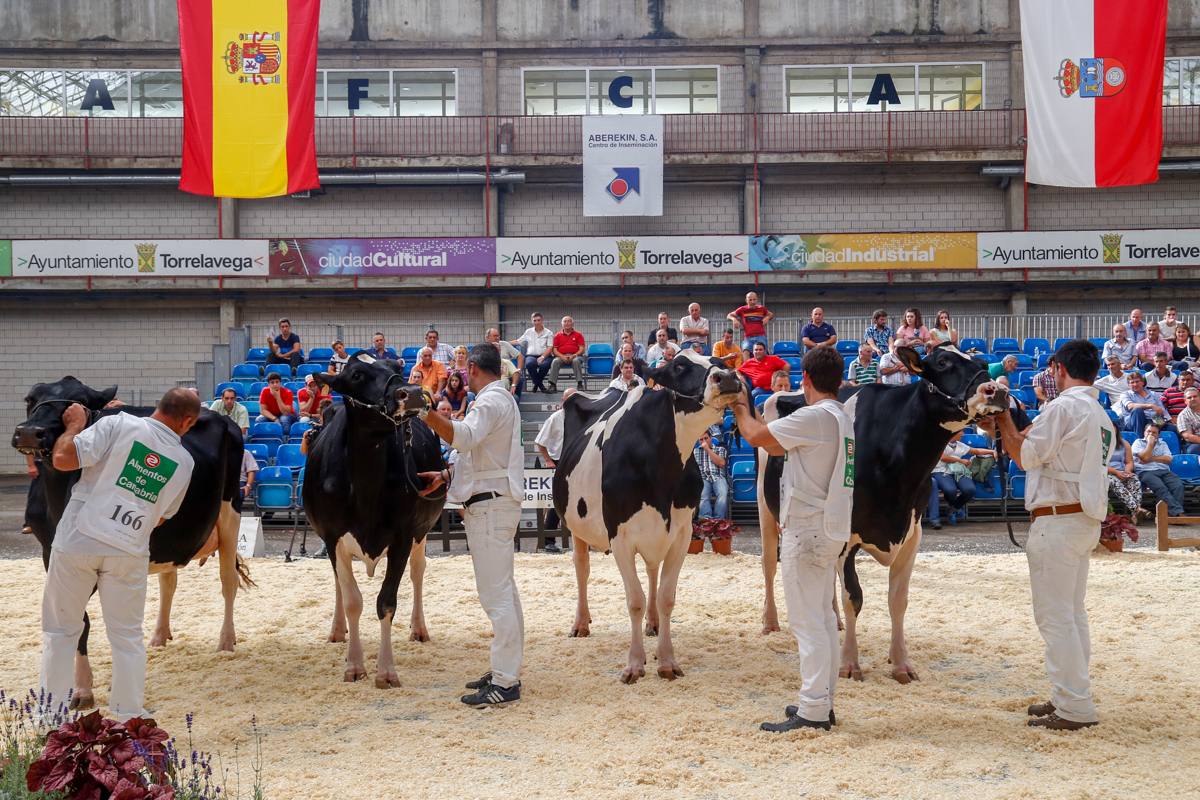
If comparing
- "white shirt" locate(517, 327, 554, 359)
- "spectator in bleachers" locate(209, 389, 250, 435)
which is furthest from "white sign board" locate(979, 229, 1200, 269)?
"spectator in bleachers" locate(209, 389, 250, 435)

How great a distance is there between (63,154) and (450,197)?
28.1ft

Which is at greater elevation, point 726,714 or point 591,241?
point 591,241

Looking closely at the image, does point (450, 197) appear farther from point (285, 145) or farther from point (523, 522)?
point (523, 522)

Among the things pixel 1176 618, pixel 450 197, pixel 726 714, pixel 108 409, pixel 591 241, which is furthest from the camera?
pixel 450 197

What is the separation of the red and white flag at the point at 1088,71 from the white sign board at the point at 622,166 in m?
7.57

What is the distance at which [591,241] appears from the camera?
22.4 meters

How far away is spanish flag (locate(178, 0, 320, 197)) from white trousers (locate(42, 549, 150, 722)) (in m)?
16.7

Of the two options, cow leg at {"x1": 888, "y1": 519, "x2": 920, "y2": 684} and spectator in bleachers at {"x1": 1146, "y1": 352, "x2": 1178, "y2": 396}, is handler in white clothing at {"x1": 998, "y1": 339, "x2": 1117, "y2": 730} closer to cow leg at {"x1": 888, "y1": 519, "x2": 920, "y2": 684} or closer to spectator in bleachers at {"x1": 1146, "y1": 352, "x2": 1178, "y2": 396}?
cow leg at {"x1": 888, "y1": 519, "x2": 920, "y2": 684}

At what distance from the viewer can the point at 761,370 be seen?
1507cm

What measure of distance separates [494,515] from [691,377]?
1.56 metres

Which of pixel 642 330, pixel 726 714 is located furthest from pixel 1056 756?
pixel 642 330

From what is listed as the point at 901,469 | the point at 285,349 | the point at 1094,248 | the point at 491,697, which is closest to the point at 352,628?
the point at 491,697

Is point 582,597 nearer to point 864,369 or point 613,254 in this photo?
point 864,369

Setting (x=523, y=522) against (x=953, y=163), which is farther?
(x=953, y=163)
